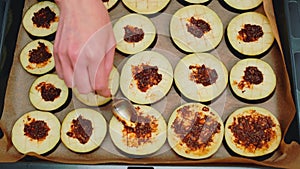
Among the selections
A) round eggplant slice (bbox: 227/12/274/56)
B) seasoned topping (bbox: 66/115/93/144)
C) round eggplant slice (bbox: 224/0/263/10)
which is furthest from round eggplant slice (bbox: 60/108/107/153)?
round eggplant slice (bbox: 224/0/263/10)

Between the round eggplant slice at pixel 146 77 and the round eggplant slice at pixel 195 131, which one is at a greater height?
the round eggplant slice at pixel 146 77

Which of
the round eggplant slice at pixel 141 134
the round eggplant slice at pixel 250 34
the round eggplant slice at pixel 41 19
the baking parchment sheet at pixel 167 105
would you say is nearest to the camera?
the baking parchment sheet at pixel 167 105

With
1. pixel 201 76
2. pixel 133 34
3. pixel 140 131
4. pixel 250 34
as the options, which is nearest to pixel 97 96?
pixel 140 131

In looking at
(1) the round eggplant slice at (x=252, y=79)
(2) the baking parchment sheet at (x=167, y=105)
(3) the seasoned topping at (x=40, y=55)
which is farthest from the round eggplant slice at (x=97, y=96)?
(1) the round eggplant slice at (x=252, y=79)

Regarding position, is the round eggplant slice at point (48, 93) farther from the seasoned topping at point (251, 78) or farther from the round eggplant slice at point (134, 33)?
the seasoned topping at point (251, 78)

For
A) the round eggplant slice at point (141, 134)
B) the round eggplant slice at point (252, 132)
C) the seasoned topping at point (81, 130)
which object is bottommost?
the round eggplant slice at point (252, 132)

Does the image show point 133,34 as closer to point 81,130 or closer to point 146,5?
point 146,5

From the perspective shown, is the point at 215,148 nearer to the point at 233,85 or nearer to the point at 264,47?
the point at 233,85

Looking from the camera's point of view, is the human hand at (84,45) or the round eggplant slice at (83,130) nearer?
the human hand at (84,45)
